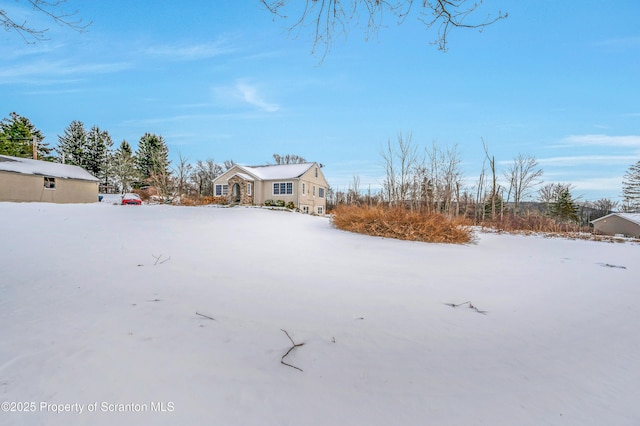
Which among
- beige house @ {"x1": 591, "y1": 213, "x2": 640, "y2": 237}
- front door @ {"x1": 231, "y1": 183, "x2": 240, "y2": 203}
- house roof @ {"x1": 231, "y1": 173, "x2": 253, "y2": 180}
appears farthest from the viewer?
front door @ {"x1": 231, "y1": 183, "x2": 240, "y2": 203}

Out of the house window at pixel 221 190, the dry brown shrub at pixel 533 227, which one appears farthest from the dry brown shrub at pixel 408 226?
the house window at pixel 221 190

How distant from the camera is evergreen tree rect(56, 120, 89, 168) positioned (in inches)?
1315

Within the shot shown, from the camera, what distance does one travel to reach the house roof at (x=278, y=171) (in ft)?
81.6

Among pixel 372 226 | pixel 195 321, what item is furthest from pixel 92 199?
pixel 195 321

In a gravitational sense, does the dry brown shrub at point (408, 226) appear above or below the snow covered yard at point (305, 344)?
above

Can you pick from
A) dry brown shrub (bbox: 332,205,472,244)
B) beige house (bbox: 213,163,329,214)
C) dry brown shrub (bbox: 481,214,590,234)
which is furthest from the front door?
dry brown shrub (bbox: 481,214,590,234)

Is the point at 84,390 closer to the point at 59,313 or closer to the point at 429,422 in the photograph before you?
the point at 59,313

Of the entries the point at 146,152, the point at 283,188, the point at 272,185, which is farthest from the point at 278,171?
the point at 146,152

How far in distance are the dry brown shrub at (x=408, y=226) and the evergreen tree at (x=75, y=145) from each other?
4139 centimetres

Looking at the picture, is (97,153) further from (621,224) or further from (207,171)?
(621,224)

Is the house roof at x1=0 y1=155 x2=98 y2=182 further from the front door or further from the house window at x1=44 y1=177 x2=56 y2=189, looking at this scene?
the front door

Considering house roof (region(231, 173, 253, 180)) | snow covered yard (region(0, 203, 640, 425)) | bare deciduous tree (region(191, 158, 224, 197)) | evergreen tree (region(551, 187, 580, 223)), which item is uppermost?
bare deciduous tree (region(191, 158, 224, 197))

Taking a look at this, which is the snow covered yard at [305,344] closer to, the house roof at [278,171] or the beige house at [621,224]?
the house roof at [278,171]

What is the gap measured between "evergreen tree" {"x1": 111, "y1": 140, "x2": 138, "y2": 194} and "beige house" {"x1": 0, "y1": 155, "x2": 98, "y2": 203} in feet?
48.4
